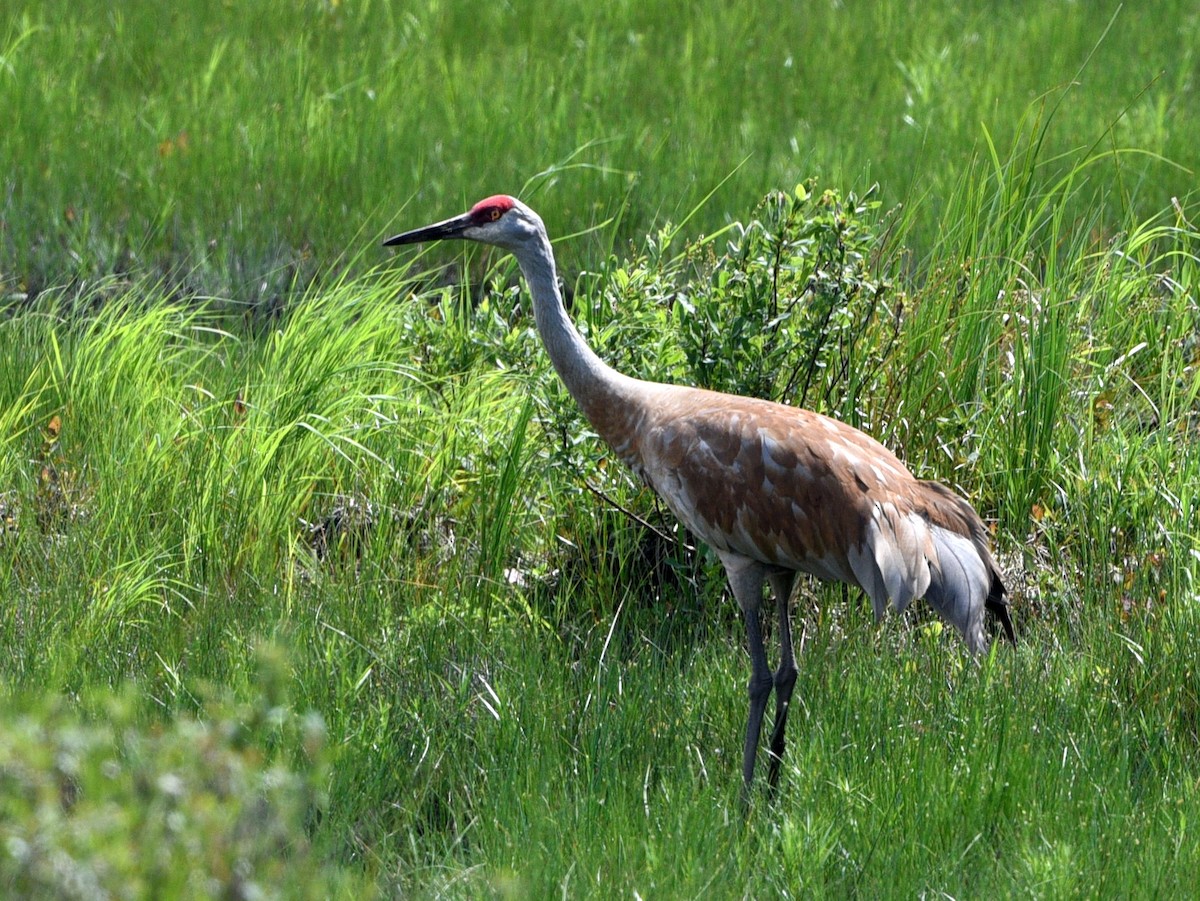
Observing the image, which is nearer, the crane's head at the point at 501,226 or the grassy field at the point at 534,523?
the grassy field at the point at 534,523

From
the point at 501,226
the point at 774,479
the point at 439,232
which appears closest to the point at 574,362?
the point at 501,226

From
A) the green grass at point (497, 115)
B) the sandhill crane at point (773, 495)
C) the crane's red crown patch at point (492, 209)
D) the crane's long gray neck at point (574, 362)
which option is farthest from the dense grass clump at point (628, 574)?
the green grass at point (497, 115)

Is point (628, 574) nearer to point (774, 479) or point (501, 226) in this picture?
point (774, 479)

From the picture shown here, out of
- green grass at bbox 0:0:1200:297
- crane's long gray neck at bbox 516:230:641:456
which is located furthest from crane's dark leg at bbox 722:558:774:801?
green grass at bbox 0:0:1200:297

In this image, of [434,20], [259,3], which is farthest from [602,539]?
[259,3]

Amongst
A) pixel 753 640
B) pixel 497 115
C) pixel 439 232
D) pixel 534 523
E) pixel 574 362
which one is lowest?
pixel 534 523

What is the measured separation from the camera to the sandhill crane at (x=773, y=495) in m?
3.75

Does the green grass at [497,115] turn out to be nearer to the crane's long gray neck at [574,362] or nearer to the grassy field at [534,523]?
the grassy field at [534,523]

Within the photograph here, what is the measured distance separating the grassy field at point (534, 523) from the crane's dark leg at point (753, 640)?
12 cm

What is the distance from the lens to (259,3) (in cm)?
948

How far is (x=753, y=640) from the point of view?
394 centimetres

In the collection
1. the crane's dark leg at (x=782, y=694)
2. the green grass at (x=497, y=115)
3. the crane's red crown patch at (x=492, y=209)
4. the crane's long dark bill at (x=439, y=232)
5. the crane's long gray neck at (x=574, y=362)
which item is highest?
the crane's red crown patch at (x=492, y=209)

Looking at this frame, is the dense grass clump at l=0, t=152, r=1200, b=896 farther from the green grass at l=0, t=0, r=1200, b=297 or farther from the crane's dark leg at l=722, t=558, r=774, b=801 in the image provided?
the green grass at l=0, t=0, r=1200, b=297

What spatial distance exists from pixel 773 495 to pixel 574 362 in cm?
66
